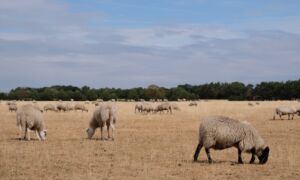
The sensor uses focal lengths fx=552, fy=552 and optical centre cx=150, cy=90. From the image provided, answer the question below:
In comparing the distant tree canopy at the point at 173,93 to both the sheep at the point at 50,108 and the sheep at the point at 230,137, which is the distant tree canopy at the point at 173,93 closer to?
the sheep at the point at 50,108

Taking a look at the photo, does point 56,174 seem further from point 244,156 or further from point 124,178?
point 244,156

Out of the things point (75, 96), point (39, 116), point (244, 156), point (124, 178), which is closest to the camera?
point (124, 178)

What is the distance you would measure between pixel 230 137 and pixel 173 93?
124349 millimetres

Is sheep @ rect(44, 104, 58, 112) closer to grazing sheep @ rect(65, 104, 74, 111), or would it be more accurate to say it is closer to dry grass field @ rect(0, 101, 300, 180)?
grazing sheep @ rect(65, 104, 74, 111)

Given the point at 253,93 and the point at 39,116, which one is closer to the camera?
the point at 39,116

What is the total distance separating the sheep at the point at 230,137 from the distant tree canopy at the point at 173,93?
111540 mm

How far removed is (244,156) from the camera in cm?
1958

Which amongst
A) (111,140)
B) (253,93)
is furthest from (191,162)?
(253,93)

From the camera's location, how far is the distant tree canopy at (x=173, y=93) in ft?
428

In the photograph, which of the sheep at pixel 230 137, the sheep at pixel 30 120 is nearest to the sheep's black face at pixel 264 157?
the sheep at pixel 230 137

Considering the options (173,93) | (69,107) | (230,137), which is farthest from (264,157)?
(173,93)

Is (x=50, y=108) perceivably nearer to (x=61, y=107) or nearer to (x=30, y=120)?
(x=61, y=107)

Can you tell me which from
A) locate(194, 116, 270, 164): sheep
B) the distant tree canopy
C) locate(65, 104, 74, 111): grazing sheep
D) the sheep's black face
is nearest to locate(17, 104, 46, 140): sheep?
locate(194, 116, 270, 164): sheep

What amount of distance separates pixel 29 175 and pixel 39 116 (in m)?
9.95
